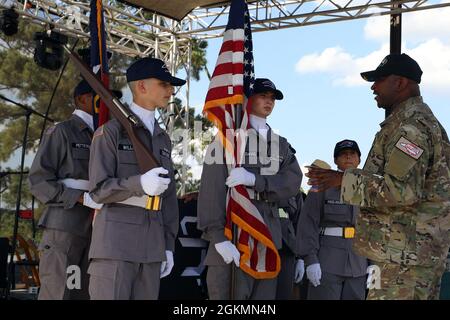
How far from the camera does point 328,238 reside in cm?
539

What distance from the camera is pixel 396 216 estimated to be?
11.3 feet

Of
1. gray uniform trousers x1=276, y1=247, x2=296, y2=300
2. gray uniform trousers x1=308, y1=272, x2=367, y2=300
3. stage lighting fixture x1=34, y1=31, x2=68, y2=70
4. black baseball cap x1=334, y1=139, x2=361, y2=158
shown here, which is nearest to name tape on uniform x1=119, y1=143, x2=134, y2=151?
gray uniform trousers x1=276, y1=247, x2=296, y2=300

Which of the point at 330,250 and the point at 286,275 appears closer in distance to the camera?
the point at 286,275

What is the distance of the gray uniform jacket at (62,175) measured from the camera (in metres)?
4.30

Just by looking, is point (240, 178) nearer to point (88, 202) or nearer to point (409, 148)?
point (88, 202)

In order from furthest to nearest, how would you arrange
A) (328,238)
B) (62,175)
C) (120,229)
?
(328,238), (62,175), (120,229)

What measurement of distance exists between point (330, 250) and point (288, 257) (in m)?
0.56

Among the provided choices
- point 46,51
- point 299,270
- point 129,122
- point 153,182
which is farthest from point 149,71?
point 46,51

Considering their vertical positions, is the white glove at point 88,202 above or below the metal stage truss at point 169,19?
below

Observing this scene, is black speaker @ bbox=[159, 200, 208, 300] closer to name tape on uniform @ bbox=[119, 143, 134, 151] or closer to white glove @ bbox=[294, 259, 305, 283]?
white glove @ bbox=[294, 259, 305, 283]

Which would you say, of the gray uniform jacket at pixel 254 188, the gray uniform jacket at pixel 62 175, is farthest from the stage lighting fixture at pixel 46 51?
the gray uniform jacket at pixel 254 188

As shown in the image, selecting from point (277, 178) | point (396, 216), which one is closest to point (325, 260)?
point (277, 178)

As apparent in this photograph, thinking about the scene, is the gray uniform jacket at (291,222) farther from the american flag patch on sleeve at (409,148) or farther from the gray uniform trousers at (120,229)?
the american flag patch on sleeve at (409,148)
